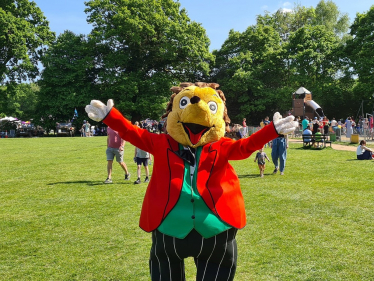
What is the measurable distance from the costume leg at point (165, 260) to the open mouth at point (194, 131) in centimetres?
87

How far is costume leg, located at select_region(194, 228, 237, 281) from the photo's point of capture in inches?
117

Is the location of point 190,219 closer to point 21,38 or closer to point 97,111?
point 97,111

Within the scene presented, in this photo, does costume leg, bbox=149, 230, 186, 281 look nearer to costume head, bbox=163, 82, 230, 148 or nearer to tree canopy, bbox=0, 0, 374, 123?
costume head, bbox=163, 82, 230, 148

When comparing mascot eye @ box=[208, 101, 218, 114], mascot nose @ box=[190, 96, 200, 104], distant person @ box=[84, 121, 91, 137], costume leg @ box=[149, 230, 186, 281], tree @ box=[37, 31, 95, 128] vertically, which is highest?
tree @ box=[37, 31, 95, 128]

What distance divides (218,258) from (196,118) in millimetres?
1214

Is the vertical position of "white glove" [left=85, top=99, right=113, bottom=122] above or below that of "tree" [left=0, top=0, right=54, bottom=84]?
below

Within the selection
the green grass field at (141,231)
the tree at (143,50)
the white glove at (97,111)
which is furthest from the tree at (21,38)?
the white glove at (97,111)

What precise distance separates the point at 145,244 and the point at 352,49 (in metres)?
39.7

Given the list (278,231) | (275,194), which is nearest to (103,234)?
(278,231)

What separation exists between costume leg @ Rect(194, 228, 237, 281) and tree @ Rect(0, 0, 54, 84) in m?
42.4

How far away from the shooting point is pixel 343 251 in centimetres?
495

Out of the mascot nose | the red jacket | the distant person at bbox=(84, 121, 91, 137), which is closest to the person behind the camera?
the red jacket

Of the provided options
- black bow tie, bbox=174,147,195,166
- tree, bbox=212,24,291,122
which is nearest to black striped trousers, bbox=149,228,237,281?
black bow tie, bbox=174,147,195,166

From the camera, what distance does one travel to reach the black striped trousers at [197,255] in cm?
292
